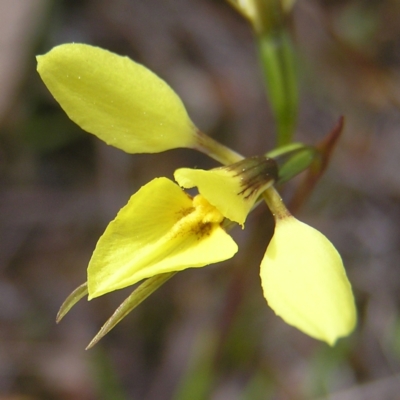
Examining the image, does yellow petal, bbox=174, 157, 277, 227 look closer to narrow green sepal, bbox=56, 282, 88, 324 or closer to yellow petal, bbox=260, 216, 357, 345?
yellow petal, bbox=260, 216, 357, 345

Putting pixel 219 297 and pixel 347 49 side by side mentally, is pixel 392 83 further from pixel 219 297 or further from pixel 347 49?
pixel 219 297

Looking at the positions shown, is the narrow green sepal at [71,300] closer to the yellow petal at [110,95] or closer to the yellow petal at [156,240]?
the yellow petal at [156,240]

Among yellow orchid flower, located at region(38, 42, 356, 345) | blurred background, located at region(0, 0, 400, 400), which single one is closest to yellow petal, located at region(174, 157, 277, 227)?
yellow orchid flower, located at region(38, 42, 356, 345)

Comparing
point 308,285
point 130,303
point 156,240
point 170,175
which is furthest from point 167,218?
point 170,175

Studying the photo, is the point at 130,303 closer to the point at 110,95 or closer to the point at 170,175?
the point at 110,95

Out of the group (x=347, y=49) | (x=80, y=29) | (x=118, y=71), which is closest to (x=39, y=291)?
(x=80, y=29)

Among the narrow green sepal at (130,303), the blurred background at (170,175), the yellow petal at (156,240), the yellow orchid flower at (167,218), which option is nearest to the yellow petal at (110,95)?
the yellow orchid flower at (167,218)
